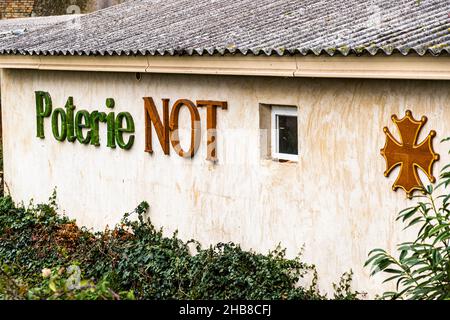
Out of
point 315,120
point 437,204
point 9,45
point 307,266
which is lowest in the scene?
point 307,266

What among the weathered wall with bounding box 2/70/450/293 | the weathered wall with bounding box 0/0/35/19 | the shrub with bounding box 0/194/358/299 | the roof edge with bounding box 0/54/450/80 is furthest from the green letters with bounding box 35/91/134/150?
the weathered wall with bounding box 0/0/35/19

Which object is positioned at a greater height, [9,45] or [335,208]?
[9,45]

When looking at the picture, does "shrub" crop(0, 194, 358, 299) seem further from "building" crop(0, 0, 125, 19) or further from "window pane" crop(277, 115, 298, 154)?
"building" crop(0, 0, 125, 19)

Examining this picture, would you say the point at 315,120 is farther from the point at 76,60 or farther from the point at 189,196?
the point at 76,60

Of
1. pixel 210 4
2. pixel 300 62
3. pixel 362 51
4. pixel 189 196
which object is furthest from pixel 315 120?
pixel 210 4

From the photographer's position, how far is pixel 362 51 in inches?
397

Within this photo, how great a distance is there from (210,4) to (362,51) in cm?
672

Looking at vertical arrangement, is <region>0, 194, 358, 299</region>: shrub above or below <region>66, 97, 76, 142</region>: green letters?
below

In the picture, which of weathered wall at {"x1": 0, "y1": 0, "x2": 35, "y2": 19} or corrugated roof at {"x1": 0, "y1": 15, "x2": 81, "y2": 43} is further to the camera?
weathered wall at {"x1": 0, "y1": 0, "x2": 35, "y2": 19}

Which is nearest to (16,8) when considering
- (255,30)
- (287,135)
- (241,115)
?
(255,30)

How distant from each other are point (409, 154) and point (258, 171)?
96.6 inches

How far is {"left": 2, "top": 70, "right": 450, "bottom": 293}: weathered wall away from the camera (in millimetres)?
10898

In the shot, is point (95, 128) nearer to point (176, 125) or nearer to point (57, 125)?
point (57, 125)

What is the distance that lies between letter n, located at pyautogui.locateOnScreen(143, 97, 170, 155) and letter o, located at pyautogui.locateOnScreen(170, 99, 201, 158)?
0.39 ft
